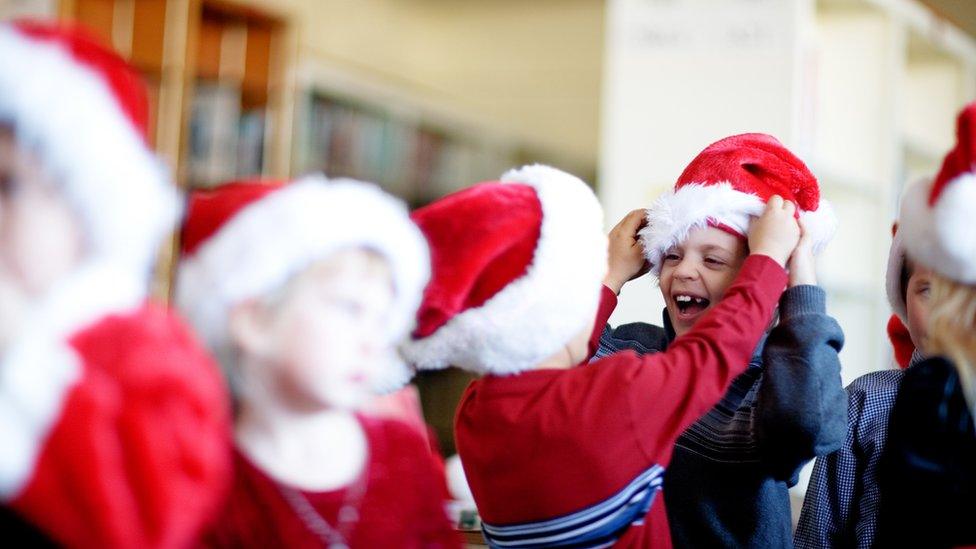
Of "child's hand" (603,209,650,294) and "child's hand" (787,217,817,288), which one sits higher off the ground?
"child's hand" (787,217,817,288)

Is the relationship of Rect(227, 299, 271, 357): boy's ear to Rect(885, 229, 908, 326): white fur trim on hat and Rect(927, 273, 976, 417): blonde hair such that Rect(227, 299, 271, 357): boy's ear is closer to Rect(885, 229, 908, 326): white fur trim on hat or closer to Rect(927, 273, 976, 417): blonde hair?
Rect(927, 273, 976, 417): blonde hair

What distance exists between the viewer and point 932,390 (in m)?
1.14

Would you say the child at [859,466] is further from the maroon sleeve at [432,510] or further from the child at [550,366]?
the maroon sleeve at [432,510]

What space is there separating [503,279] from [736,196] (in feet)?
1.31

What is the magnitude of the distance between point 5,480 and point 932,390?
90 centimetres

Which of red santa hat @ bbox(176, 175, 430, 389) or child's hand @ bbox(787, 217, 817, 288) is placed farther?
child's hand @ bbox(787, 217, 817, 288)

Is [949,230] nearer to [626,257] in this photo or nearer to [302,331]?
[626,257]

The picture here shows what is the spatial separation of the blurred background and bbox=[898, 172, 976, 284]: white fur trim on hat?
0.51 meters

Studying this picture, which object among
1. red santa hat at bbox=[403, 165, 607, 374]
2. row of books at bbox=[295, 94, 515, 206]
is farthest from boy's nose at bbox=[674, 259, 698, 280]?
row of books at bbox=[295, 94, 515, 206]

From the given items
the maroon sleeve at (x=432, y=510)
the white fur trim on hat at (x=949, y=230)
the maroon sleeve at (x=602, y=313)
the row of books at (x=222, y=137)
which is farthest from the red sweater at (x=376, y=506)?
the row of books at (x=222, y=137)

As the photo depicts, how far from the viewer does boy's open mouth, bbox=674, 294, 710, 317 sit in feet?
4.63

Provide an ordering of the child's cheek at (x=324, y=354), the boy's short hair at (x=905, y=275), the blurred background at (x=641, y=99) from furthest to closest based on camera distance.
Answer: the blurred background at (x=641, y=99), the boy's short hair at (x=905, y=275), the child's cheek at (x=324, y=354)

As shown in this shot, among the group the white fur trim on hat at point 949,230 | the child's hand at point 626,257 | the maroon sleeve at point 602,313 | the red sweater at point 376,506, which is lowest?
the red sweater at point 376,506

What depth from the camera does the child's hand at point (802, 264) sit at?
4.38 ft
